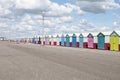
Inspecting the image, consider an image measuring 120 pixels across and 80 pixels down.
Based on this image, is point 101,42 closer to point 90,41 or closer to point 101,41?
point 101,41

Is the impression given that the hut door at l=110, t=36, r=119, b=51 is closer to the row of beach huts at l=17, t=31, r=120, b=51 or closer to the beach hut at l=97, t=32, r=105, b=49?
the row of beach huts at l=17, t=31, r=120, b=51

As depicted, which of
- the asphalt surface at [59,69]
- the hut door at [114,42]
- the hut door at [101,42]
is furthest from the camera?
the hut door at [101,42]

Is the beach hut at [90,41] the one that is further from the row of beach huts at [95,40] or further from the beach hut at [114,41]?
the beach hut at [114,41]

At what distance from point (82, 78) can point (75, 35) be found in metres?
51.6

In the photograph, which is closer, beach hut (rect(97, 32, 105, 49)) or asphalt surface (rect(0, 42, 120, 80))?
asphalt surface (rect(0, 42, 120, 80))

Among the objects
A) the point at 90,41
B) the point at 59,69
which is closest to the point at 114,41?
the point at 90,41

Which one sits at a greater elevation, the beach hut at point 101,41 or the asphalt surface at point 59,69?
the beach hut at point 101,41

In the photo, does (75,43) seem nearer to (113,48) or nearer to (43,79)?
(113,48)

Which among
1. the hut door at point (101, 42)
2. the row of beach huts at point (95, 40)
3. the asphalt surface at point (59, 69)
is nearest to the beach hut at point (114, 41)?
the row of beach huts at point (95, 40)

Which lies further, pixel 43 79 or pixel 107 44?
pixel 107 44

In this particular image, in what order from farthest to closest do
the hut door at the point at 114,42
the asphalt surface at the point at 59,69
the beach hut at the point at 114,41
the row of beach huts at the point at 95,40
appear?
the row of beach huts at the point at 95,40 → the hut door at the point at 114,42 → the beach hut at the point at 114,41 → the asphalt surface at the point at 59,69

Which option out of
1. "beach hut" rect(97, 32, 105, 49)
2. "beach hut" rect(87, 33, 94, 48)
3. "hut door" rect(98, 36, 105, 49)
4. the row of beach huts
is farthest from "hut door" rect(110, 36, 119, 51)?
"beach hut" rect(87, 33, 94, 48)

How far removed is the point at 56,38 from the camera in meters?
77.2

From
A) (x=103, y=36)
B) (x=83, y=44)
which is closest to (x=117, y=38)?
(x=103, y=36)
